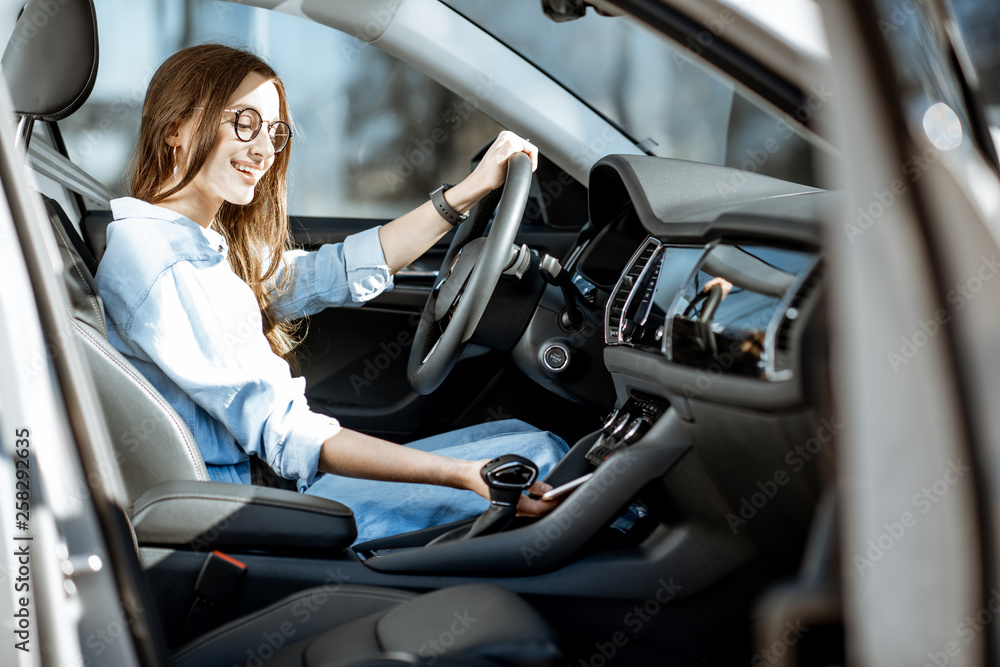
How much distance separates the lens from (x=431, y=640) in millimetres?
755

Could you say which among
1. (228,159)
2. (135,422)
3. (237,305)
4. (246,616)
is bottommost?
(246,616)

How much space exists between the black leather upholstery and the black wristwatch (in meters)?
0.88

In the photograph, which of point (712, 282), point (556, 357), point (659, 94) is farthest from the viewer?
point (659, 94)

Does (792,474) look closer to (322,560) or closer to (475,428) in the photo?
(322,560)

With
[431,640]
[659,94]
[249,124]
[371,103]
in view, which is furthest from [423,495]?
[659,94]

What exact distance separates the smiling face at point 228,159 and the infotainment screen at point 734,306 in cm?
83

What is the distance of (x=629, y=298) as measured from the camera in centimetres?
107

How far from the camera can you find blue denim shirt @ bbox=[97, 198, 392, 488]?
3.71ft

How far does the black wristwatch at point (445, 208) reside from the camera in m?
1.54

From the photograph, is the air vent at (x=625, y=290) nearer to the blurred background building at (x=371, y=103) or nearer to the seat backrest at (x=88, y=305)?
the seat backrest at (x=88, y=305)

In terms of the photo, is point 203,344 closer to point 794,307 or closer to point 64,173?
point 794,307

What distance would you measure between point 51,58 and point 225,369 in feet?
1.49

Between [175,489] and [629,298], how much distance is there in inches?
25.2

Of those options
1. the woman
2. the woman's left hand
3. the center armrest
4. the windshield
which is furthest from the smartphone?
the windshield
